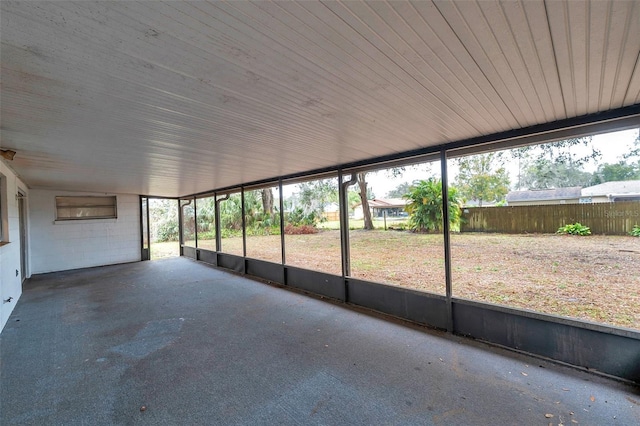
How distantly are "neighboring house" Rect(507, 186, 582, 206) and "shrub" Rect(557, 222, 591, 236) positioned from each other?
367mm

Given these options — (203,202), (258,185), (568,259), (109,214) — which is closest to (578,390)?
(568,259)

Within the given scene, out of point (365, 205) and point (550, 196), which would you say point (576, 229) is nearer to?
point (550, 196)

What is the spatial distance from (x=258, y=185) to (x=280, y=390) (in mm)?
4933

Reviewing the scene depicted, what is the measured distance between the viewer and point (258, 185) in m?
6.55

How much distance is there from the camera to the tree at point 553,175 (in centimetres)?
514

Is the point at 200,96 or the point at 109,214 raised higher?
the point at 200,96

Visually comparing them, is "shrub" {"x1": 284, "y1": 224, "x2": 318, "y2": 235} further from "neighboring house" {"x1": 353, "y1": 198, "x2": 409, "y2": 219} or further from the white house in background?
the white house in background

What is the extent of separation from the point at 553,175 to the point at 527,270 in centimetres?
352

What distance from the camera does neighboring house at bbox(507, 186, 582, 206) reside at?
4.54 m

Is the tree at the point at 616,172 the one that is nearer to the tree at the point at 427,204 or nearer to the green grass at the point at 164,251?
the tree at the point at 427,204

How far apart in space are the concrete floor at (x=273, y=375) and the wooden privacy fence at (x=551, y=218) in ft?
7.26

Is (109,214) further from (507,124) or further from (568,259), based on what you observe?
(568,259)

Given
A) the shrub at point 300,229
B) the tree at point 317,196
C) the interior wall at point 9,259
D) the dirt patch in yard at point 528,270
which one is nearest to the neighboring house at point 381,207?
the tree at point 317,196

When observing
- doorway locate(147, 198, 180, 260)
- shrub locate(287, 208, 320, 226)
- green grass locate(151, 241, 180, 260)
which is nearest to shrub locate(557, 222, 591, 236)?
shrub locate(287, 208, 320, 226)
